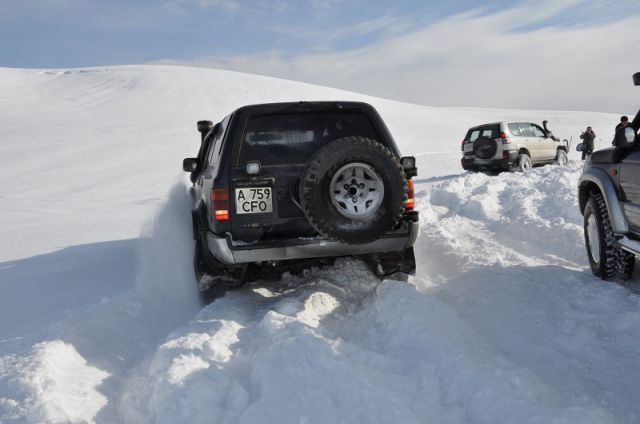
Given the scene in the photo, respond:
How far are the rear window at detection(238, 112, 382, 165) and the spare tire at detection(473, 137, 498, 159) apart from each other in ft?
37.2

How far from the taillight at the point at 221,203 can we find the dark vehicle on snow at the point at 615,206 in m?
2.98

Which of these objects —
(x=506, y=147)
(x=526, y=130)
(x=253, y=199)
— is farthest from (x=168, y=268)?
(x=526, y=130)

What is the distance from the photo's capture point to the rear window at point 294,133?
4176 mm

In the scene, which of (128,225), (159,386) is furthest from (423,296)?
(128,225)

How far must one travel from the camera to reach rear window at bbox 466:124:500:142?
49.5 feet

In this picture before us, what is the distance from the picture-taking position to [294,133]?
4.30 metres

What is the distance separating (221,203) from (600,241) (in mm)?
3234

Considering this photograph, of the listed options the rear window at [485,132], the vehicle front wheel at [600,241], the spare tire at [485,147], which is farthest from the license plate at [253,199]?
the rear window at [485,132]

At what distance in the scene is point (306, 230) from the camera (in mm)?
4105

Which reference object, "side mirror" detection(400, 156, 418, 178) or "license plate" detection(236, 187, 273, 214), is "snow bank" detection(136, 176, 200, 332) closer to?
"license plate" detection(236, 187, 273, 214)

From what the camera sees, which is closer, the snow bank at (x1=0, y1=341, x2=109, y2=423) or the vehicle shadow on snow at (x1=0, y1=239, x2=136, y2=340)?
the snow bank at (x1=0, y1=341, x2=109, y2=423)

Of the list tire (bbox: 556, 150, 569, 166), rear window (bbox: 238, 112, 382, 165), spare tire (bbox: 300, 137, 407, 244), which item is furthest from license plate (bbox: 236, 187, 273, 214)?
tire (bbox: 556, 150, 569, 166)

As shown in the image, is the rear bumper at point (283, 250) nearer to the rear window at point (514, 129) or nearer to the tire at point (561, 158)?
the rear window at point (514, 129)

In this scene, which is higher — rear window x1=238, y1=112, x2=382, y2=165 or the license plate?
rear window x1=238, y1=112, x2=382, y2=165
